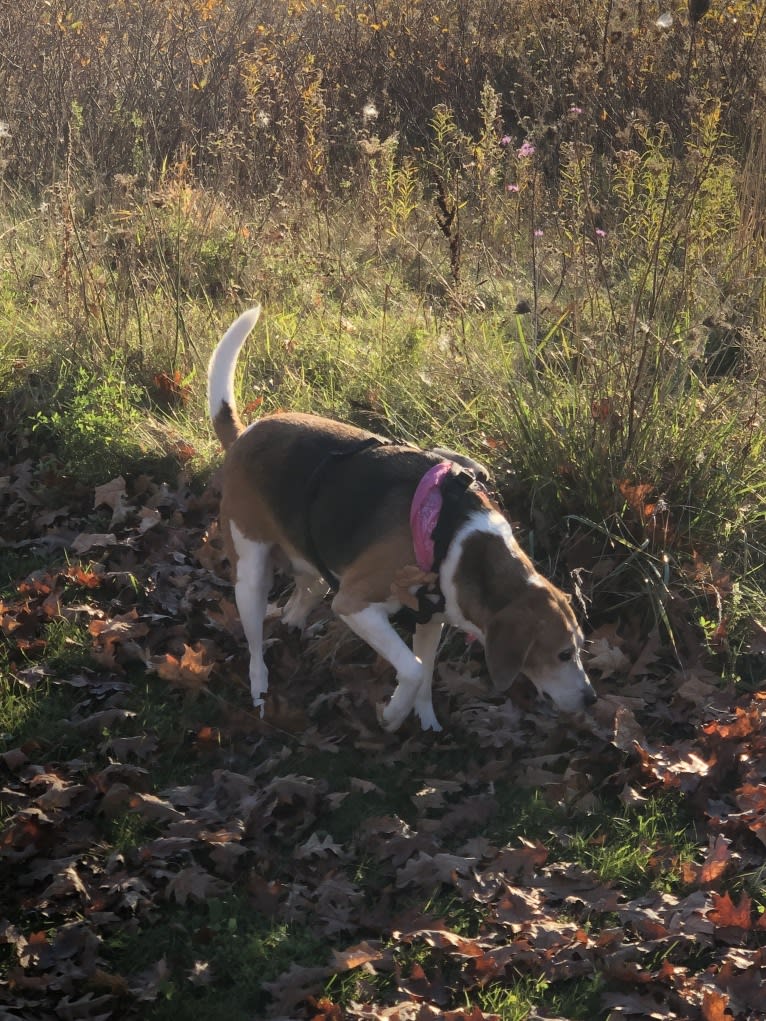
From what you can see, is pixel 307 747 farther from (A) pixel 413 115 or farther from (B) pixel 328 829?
(A) pixel 413 115

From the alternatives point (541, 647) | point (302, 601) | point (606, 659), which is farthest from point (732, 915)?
point (302, 601)

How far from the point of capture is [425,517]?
419 cm

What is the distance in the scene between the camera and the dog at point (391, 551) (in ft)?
13.7

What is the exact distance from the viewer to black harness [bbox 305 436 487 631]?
4223mm

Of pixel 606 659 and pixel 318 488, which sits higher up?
pixel 318 488

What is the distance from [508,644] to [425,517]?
0.55m

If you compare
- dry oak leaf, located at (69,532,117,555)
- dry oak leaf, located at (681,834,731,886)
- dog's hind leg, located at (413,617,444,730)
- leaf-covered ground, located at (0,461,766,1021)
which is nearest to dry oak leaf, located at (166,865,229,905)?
leaf-covered ground, located at (0,461,766,1021)

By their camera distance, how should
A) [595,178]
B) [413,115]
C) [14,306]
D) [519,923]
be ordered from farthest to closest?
[413,115]
[595,178]
[14,306]
[519,923]

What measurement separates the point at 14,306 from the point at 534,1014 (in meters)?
6.24

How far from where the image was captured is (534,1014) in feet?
10.5

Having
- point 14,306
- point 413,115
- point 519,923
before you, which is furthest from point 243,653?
point 413,115

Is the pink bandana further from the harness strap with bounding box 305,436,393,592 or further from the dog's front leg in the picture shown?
the harness strap with bounding box 305,436,393,592

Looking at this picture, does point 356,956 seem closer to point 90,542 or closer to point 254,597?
point 254,597

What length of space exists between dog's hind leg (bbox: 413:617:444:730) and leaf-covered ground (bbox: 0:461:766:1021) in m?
0.08
